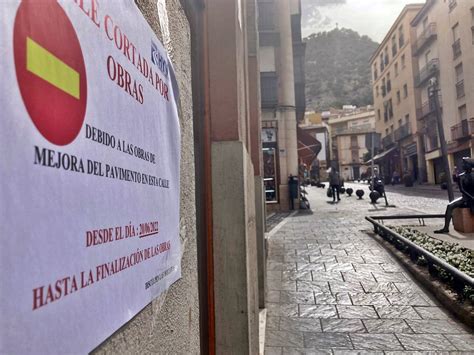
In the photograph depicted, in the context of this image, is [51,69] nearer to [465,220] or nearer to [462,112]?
[465,220]

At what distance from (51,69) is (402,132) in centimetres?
4163

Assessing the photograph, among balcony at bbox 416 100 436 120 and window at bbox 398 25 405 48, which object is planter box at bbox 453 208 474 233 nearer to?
balcony at bbox 416 100 436 120

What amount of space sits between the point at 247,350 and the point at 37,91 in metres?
2.15

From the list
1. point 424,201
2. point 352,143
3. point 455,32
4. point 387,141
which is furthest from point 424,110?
point 352,143

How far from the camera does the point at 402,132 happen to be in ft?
127

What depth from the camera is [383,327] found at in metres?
4.04

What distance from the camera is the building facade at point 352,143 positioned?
218 ft

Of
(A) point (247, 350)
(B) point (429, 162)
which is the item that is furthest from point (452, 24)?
(A) point (247, 350)

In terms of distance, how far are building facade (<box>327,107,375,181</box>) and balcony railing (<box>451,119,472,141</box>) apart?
36247 mm

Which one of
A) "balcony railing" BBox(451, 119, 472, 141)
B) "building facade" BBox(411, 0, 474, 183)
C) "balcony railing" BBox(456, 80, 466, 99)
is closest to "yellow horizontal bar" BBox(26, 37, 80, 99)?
"building facade" BBox(411, 0, 474, 183)

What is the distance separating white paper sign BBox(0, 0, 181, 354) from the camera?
559 mm

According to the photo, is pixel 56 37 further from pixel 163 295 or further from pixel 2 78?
pixel 163 295

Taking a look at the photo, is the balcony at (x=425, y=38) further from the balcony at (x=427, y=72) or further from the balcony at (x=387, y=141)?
the balcony at (x=387, y=141)

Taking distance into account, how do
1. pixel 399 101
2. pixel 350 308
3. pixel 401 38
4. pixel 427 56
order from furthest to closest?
1. pixel 399 101
2. pixel 401 38
3. pixel 427 56
4. pixel 350 308
